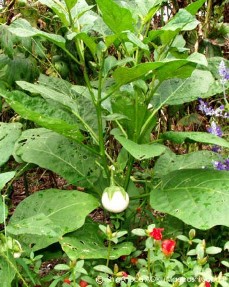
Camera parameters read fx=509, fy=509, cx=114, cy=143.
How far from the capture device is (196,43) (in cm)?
209

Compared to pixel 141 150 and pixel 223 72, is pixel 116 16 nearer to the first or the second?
pixel 141 150

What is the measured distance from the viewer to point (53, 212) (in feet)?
4.72

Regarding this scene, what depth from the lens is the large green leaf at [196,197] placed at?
1.29 metres

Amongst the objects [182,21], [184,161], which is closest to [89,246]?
[184,161]

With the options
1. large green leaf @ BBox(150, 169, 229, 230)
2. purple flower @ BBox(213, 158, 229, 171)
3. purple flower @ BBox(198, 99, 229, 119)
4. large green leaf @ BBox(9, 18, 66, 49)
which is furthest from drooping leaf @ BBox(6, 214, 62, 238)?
purple flower @ BBox(198, 99, 229, 119)

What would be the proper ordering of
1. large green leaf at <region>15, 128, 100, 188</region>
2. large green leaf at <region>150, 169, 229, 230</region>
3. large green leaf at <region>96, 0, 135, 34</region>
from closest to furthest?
large green leaf at <region>96, 0, 135, 34</region> < large green leaf at <region>150, 169, 229, 230</region> < large green leaf at <region>15, 128, 100, 188</region>

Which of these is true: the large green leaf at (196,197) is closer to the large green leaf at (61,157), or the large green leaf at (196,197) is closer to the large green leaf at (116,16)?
the large green leaf at (61,157)

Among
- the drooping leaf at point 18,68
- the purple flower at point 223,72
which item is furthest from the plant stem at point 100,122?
the drooping leaf at point 18,68

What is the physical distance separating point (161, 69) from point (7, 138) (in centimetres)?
47

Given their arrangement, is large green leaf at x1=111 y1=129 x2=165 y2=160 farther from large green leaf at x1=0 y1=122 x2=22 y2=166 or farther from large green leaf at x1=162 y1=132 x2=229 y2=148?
large green leaf at x1=0 y1=122 x2=22 y2=166

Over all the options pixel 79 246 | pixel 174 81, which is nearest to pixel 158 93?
pixel 174 81

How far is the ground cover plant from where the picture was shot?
1189 mm

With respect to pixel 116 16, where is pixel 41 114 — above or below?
below

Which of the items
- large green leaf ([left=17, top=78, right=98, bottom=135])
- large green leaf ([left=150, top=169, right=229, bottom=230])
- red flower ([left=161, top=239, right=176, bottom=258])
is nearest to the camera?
red flower ([left=161, top=239, right=176, bottom=258])
